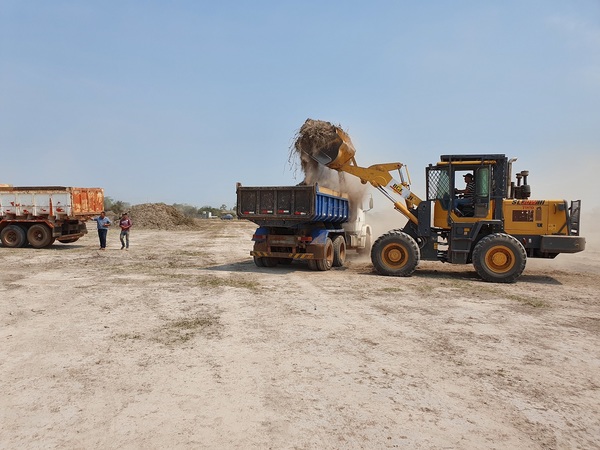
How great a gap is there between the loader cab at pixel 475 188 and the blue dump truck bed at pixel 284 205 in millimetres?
2917

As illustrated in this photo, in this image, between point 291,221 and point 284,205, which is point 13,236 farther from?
point 291,221

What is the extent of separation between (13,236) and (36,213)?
1.45 metres

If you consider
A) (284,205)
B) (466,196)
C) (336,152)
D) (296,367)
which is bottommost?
(296,367)

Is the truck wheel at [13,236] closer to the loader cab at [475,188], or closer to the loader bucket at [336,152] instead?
the loader bucket at [336,152]

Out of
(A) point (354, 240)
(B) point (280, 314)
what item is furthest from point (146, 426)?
(A) point (354, 240)

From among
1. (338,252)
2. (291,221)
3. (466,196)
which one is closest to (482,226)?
(466,196)

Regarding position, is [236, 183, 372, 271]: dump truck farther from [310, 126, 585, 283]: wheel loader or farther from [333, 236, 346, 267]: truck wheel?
[310, 126, 585, 283]: wheel loader

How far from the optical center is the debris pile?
128ft

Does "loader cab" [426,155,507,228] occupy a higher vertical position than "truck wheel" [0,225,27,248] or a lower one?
higher

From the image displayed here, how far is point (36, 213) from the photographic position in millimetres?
18234

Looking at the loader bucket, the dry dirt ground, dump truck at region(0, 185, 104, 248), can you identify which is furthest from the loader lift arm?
dump truck at region(0, 185, 104, 248)

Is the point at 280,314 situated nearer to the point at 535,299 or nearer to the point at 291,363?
the point at 291,363

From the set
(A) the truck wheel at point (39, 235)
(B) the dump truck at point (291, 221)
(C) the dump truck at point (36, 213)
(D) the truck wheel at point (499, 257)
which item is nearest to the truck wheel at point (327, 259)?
(B) the dump truck at point (291, 221)

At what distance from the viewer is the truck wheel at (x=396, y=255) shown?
37.2ft
